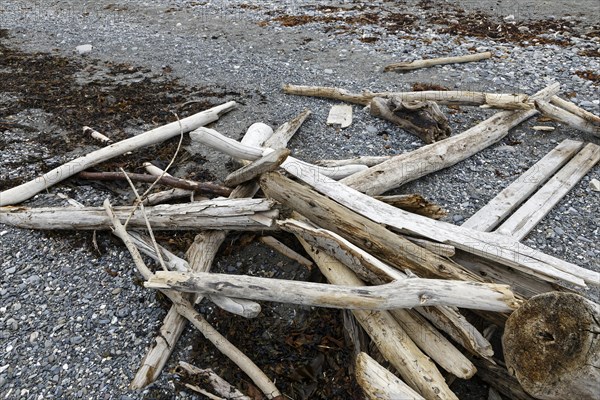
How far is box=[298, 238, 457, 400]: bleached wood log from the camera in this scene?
3.23 meters

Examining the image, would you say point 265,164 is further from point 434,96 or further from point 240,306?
point 434,96

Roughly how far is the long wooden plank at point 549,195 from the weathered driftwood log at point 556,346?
1.94 meters

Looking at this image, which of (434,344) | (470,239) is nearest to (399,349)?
(434,344)

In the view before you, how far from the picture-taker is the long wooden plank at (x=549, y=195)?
5227 mm

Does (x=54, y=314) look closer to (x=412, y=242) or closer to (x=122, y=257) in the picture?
(x=122, y=257)

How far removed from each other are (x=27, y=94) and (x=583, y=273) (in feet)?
31.9

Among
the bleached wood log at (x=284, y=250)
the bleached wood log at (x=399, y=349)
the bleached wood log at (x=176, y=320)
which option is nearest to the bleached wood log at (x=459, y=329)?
the bleached wood log at (x=399, y=349)

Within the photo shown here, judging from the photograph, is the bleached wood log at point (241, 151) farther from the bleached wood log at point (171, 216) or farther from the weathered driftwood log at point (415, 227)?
the bleached wood log at point (171, 216)

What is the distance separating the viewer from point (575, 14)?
12.6m

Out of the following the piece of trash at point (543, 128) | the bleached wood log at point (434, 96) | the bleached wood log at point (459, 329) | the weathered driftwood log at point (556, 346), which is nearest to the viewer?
the weathered driftwood log at point (556, 346)

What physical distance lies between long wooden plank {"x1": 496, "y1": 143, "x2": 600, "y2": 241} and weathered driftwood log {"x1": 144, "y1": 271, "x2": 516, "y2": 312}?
1765 millimetres

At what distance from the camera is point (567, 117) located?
6.91 metres

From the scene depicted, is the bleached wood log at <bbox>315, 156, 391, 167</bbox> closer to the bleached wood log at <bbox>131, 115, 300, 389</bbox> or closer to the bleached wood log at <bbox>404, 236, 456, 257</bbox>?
the bleached wood log at <bbox>131, 115, 300, 389</bbox>

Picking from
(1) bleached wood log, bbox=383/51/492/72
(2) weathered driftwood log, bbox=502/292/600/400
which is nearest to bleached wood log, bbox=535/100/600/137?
(1) bleached wood log, bbox=383/51/492/72
